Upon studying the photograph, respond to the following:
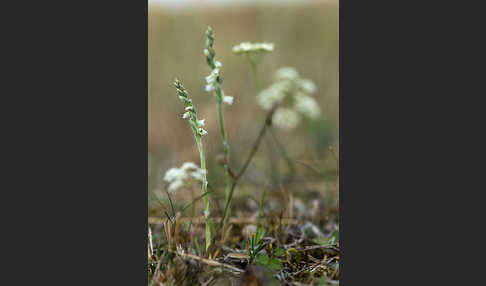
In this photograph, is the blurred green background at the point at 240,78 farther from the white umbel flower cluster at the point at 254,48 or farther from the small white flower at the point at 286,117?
the white umbel flower cluster at the point at 254,48

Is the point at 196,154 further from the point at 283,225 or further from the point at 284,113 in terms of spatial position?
the point at 283,225

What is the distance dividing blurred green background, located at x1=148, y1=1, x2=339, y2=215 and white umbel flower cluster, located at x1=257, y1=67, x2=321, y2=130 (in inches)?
21.8

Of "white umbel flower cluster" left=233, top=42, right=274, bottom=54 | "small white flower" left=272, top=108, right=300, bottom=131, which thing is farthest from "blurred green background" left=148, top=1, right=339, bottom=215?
"white umbel flower cluster" left=233, top=42, right=274, bottom=54

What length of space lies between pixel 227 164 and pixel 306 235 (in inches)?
33.3

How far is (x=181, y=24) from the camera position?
5199mm

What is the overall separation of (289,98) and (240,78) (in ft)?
10.0

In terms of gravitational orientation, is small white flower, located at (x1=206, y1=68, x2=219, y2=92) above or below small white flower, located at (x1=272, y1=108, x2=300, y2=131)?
above

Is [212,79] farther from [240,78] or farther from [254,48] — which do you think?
[240,78]

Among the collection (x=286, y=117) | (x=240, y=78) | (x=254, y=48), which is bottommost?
(x=286, y=117)

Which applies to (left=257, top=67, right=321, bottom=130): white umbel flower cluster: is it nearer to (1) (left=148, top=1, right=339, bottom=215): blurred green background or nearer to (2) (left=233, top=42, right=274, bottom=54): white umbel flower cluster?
(1) (left=148, top=1, right=339, bottom=215): blurred green background

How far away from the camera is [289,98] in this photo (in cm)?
356

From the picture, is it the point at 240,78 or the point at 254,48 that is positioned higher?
the point at 240,78

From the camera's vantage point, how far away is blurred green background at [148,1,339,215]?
14.4ft

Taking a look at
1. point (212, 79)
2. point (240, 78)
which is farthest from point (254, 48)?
point (240, 78)
